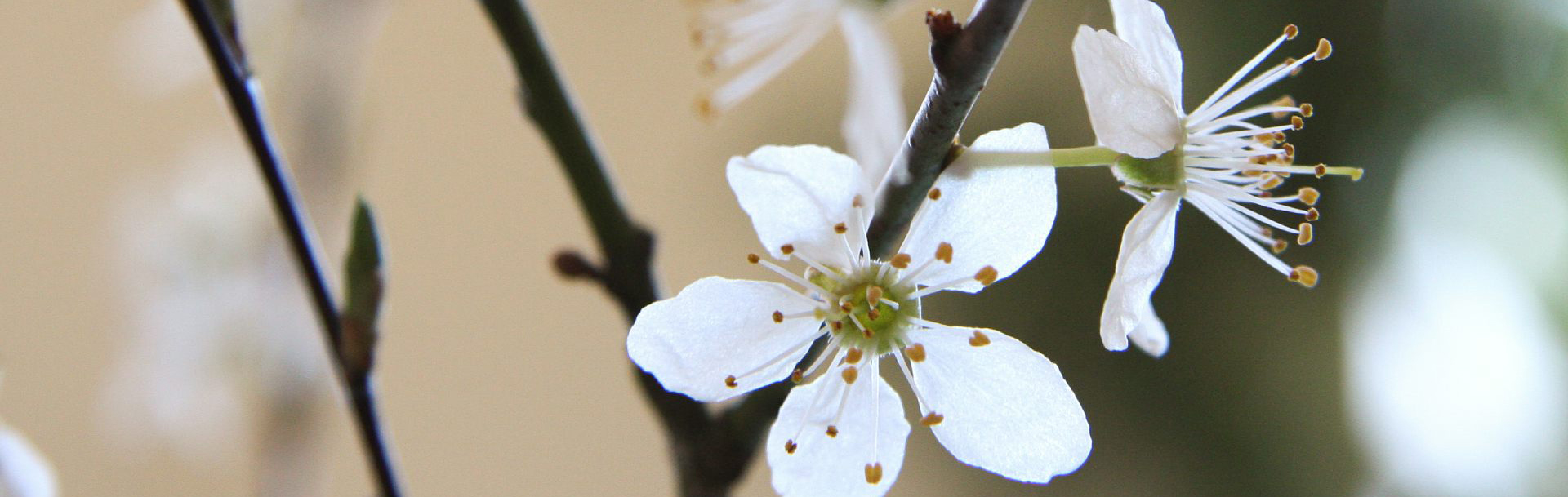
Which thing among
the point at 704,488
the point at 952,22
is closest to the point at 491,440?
the point at 704,488

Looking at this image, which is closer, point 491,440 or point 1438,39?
point 1438,39

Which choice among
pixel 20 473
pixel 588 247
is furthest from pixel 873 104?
pixel 588 247

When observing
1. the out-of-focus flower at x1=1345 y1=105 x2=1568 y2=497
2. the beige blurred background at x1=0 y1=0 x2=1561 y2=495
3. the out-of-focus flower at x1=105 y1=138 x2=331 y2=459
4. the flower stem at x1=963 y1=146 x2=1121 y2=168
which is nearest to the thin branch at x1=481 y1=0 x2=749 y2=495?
the flower stem at x1=963 y1=146 x2=1121 y2=168

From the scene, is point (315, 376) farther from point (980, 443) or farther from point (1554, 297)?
point (1554, 297)

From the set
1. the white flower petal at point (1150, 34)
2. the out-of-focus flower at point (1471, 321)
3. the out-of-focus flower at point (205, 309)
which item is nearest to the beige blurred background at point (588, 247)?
the out-of-focus flower at point (1471, 321)

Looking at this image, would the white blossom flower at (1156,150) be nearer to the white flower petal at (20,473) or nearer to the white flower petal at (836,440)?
the white flower petal at (836,440)

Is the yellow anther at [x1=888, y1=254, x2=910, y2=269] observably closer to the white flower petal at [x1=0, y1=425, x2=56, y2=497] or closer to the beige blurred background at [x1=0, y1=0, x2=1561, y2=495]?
the white flower petal at [x1=0, y1=425, x2=56, y2=497]
